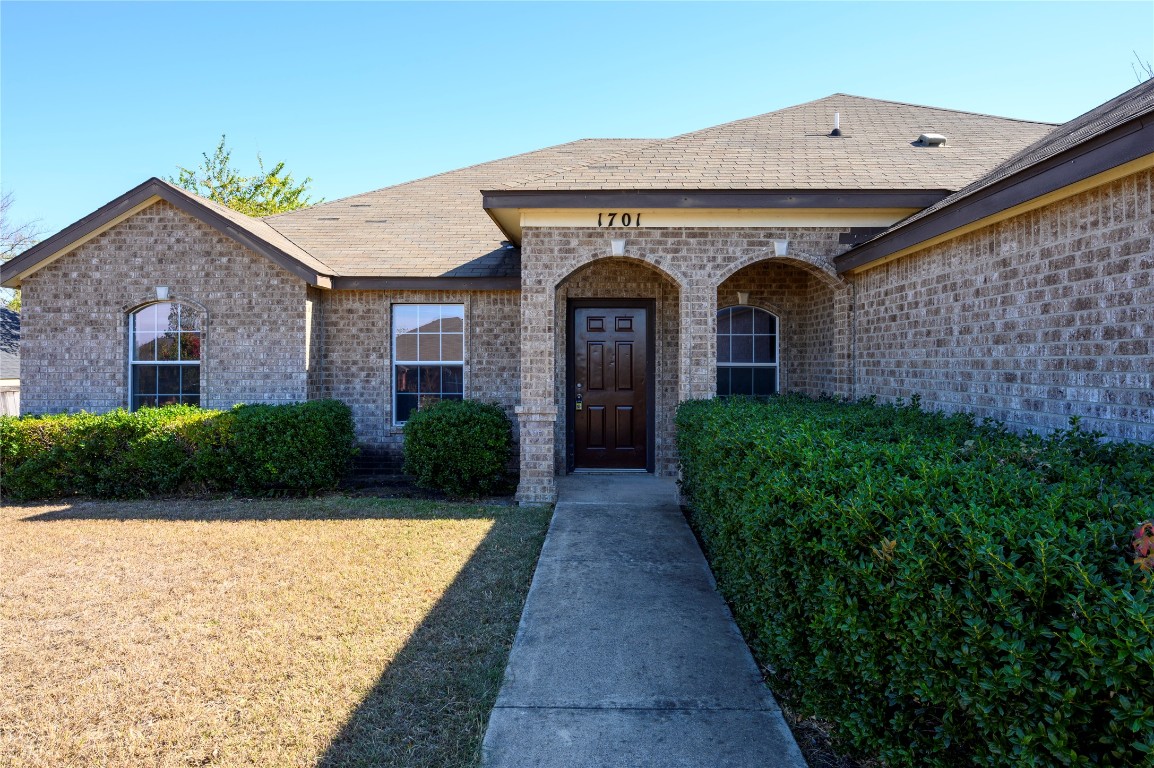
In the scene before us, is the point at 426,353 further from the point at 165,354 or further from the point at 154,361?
the point at 154,361

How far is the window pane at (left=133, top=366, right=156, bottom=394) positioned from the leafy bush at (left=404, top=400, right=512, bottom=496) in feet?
14.6

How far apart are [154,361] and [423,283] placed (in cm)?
433

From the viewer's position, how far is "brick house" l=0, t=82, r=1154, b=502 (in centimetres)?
772

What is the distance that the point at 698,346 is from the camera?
8.40 metres

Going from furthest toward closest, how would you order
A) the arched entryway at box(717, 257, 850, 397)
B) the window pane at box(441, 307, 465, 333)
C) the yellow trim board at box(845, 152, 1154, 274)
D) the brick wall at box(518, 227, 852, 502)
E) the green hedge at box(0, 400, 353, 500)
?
1. the window pane at box(441, 307, 465, 333)
2. the arched entryway at box(717, 257, 850, 397)
3. the green hedge at box(0, 400, 353, 500)
4. the brick wall at box(518, 227, 852, 502)
5. the yellow trim board at box(845, 152, 1154, 274)

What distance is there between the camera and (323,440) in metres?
8.96

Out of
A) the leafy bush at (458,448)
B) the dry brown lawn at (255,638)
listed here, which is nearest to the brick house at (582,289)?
the leafy bush at (458,448)

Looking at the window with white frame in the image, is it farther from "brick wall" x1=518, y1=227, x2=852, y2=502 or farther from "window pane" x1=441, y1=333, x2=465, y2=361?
"brick wall" x1=518, y1=227, x2=852, y2=502

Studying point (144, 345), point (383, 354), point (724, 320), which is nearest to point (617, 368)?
point (724, 320)

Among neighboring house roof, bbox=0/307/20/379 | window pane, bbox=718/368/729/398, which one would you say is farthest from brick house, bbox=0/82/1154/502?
neighboring house roof, bbox=0/307/20/379

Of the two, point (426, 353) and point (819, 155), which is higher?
point (819, 155)

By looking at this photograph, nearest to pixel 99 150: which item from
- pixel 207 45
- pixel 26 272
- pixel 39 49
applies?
pixel 39 49

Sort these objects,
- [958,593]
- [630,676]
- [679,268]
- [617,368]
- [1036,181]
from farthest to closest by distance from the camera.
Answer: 1. [617,368]
2. [679,268]
3. [1036,181]
4. [630,676]
5. [958,593]

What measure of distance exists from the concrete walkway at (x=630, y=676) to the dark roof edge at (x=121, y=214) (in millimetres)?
6557
